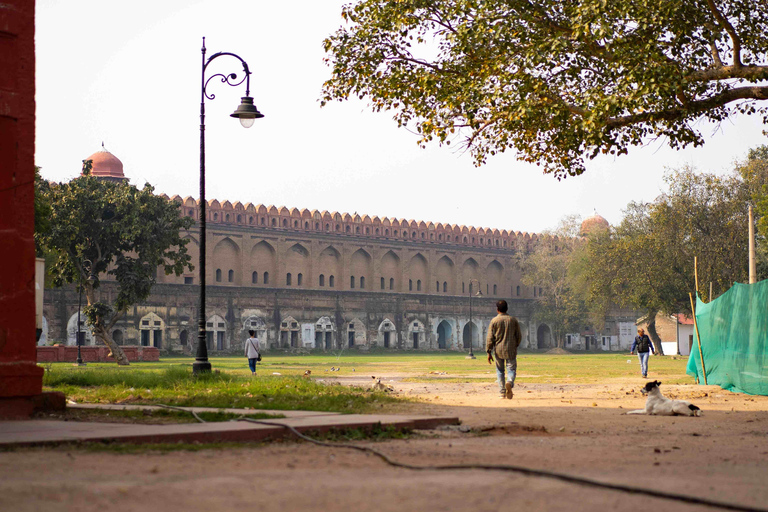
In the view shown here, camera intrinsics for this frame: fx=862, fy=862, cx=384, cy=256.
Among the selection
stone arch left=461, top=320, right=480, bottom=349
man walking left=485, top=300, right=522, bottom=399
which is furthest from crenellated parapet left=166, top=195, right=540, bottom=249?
man walking left=485, top=300, right=522, bottom=399

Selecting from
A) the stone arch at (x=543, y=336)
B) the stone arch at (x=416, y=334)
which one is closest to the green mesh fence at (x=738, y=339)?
the stone arch at (x=416, y=334)

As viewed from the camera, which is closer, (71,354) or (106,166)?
(71,354)

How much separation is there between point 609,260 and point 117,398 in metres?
33.4

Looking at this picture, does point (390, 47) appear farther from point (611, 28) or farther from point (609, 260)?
point (609, 260)

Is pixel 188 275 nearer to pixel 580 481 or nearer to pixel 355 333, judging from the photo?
pixel 355 333

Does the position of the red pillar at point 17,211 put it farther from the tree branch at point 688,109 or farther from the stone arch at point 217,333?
the stone arch at point 217,333

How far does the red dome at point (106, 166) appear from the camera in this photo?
4591cm

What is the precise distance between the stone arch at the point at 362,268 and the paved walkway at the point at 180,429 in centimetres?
4794

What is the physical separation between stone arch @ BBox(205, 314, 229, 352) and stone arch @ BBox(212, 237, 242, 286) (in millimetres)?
2460

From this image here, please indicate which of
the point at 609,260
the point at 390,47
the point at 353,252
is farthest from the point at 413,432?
the point at 353,252

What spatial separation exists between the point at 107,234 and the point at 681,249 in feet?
74.9

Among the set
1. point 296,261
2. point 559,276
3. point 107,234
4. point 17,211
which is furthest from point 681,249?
point 17,211

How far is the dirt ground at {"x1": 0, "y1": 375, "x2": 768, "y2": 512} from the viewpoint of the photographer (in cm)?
352

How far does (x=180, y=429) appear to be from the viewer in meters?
6.08
